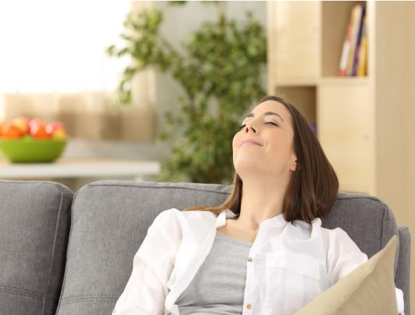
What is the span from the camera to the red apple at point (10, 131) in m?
4.07

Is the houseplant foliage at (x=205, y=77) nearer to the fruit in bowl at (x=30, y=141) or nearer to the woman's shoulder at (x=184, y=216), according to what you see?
the fruit in bowl at (x=30, y=141)

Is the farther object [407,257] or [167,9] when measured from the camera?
[167,9]

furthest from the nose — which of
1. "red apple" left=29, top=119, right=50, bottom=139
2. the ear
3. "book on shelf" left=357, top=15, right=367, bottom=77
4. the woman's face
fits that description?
"red apple" left=29, top=119, right=50, bottom=139

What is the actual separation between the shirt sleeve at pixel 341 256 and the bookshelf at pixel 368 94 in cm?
173

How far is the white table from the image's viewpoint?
394cm

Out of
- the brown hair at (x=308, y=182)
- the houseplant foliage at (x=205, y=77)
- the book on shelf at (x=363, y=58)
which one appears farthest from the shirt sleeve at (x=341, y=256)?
the houseplant foliage at (x=205, y=77)

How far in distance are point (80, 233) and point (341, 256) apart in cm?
69

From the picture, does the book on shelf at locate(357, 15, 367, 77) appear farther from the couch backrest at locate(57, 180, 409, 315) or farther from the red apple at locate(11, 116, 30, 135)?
the couch backrest at locate(57, 180, 409, 315)

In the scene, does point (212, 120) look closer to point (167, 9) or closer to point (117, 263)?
point (167, 9)

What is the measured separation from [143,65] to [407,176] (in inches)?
65.7

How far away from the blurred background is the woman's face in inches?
62.2

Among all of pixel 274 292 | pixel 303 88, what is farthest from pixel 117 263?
pixel 303 88

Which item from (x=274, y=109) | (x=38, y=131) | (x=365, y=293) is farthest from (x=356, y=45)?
(x=365, y=293)

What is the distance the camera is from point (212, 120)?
4656 millimetres
